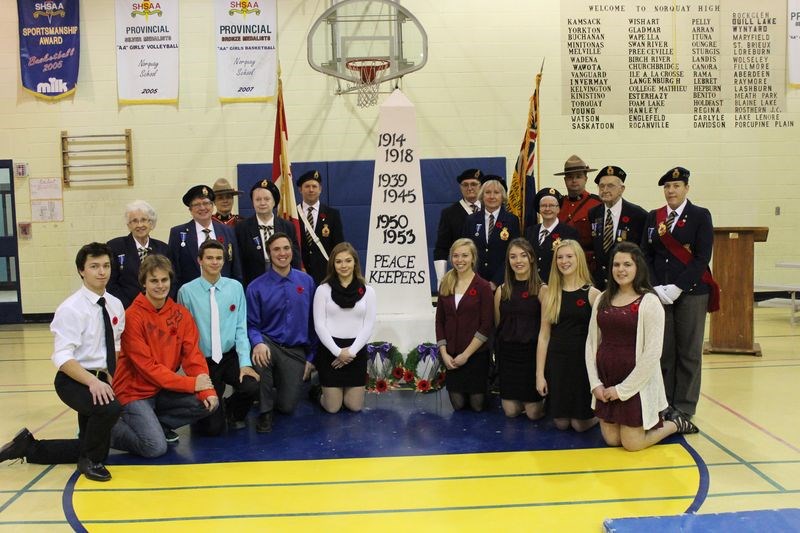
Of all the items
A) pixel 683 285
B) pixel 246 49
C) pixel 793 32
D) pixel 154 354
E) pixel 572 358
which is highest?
pixel 793 32

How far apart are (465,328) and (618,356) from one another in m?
1.17

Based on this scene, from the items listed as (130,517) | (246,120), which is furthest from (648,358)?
(246,120)

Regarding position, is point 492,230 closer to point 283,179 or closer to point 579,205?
point 579,205

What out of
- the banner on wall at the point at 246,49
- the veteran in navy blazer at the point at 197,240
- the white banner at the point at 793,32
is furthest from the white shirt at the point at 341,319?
the white banner at the point at 793,32

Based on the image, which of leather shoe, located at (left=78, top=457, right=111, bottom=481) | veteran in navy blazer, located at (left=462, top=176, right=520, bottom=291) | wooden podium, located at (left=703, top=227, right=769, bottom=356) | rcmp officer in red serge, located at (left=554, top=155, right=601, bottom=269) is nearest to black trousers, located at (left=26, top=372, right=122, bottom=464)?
leather shoe, located at (left=78, top=457, right=111, bottom=481)

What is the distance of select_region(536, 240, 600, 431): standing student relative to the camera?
4387 mm

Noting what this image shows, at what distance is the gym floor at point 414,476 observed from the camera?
10.7 ft

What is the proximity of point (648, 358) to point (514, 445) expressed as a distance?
919 mm

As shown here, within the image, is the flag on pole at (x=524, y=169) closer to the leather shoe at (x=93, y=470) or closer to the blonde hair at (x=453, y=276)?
the blonde hair at (x=453, y=276)

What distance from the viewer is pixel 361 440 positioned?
438 cm

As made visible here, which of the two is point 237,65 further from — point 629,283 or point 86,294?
point 629,283

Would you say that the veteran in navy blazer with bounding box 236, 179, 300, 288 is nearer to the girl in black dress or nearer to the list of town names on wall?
the girl in black dress

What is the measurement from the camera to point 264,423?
4625 mm

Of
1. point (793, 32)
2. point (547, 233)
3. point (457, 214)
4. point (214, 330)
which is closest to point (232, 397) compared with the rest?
point (214, 330)
